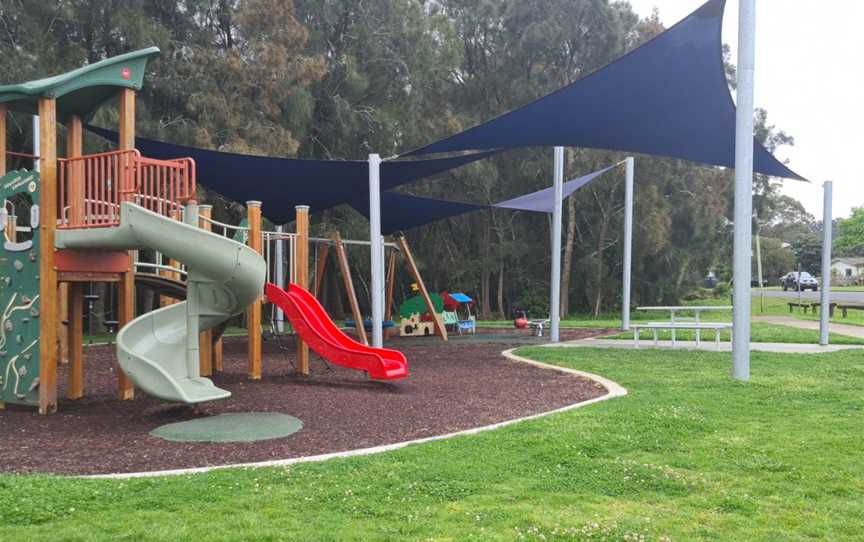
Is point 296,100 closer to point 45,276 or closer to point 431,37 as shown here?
point 431,37

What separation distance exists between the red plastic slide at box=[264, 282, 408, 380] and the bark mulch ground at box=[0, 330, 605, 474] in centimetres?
25

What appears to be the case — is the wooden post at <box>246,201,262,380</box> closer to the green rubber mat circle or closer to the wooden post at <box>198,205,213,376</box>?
the wooden post at <box>198,205,213,376</box>

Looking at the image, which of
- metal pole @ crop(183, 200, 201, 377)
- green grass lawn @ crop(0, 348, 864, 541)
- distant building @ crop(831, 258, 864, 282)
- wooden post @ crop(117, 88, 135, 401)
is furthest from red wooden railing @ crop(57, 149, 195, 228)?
Answer: distant building @ crop(831, 258, 864, 282)

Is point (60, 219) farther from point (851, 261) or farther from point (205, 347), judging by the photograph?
point (851, 261)

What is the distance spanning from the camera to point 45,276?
276 inches

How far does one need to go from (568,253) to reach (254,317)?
17.7 metres

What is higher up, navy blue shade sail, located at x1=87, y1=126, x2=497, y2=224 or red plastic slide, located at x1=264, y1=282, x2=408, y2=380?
navy blue shade sail, located at x1=87, y1=126, x2=497, y2=224

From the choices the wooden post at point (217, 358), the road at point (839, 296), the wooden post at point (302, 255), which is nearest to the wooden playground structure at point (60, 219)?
the wooden post at point (217, 358)

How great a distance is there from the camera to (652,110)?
953cm

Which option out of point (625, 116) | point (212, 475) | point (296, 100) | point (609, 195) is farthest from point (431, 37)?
point (212, 475)

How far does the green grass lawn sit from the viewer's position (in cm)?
338

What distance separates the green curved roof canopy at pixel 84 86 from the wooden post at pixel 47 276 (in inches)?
11.3

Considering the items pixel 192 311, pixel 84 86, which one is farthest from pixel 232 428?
pixel 84 86

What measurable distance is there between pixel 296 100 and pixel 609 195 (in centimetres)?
1209
